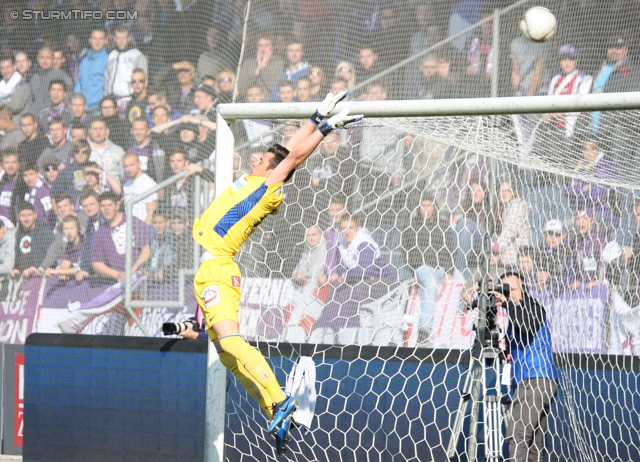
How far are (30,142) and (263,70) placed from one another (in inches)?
124

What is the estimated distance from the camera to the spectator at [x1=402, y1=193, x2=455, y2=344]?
287 inches

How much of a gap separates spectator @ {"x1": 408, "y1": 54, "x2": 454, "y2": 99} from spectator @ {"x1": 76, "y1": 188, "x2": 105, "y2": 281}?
3683mm

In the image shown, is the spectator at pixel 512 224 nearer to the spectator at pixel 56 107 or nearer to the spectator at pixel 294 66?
the spectator at pixel 294 66

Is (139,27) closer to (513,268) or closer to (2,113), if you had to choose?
(2,113)

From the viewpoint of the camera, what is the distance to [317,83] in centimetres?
877

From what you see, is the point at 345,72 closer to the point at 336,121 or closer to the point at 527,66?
the point at 527,66

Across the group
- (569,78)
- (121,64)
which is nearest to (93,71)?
(121,64)

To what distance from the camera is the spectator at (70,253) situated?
30.1 ft

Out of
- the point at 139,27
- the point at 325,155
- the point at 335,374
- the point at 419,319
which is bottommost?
the point at 335,374

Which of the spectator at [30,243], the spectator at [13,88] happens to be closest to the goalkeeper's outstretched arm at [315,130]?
the spectator at [30,243]

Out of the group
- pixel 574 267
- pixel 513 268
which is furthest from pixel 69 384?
pixel 574 267

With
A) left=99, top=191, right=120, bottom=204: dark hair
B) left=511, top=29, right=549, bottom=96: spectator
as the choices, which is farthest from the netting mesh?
left=99, top=191, right=120, bottom=204: dark hair

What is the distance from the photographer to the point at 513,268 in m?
7.08

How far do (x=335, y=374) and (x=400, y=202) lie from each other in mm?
1876
